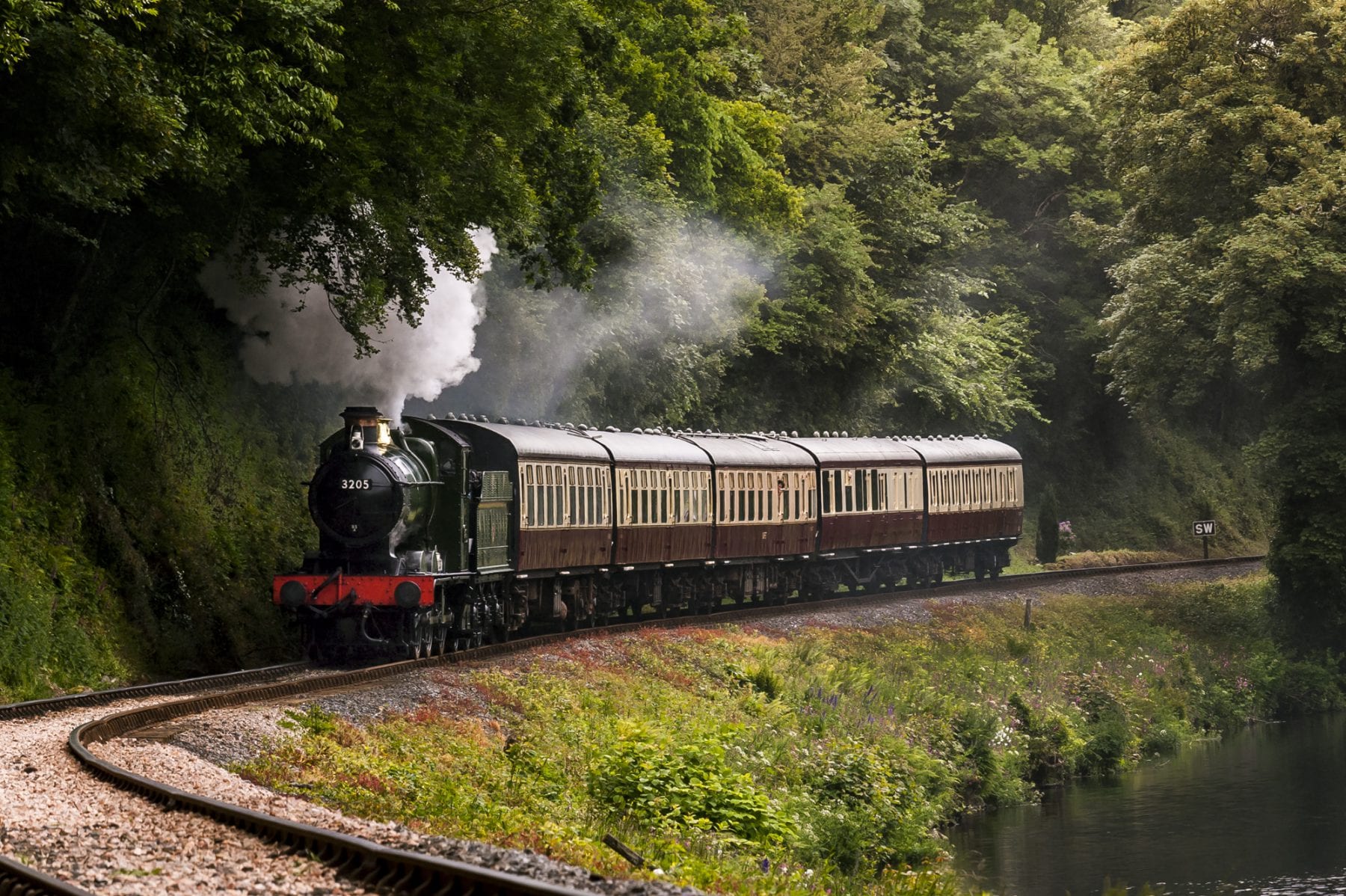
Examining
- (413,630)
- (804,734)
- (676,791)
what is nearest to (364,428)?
(413,630)

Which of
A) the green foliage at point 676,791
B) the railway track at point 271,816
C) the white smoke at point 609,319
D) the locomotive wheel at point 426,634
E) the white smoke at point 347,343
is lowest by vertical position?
the green foliage at point 676,791

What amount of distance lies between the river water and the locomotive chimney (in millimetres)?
9029

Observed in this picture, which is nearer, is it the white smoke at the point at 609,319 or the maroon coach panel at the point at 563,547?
the maroon coach panel at the point at 563,547

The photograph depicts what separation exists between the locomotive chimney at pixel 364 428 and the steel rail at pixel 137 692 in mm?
2912

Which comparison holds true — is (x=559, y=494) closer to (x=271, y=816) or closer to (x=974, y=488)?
(x=271, y=816)

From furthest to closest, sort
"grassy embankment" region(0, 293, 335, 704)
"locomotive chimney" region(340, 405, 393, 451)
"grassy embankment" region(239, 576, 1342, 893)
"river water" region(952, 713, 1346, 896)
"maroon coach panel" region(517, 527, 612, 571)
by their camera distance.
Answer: "maroon coach panel" region(517, 527, 612, 571) → "locomotive chimney" region(340, 405, 393, 451) → "grassy embankment" region(0, 293, 335, 704) → "river water" region(952, 713, 1346, 896) → "grassy embankment" region(239, 576, 1342, 893)

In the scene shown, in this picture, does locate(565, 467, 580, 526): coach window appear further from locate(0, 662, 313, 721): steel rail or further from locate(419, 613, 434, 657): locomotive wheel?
locate(0, 662, 313, 721): steel rail

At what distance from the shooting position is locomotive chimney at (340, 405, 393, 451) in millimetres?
22114

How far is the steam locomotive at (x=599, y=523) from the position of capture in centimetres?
2223

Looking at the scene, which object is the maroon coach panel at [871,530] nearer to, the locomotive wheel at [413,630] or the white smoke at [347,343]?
the white smoke at [347,343]

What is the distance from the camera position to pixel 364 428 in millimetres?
22281

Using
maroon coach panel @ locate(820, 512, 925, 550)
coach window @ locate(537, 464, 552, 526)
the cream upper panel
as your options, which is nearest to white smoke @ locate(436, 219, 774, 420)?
maroon coach panel @ locate(820, 512, 925, 550)

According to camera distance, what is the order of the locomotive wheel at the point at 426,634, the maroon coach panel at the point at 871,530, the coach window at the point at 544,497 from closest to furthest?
1. the locomotive wheel at the point at 426,634
2. the coach window at the point at 544,497
3. the maroon coach panel at the point at 871,530

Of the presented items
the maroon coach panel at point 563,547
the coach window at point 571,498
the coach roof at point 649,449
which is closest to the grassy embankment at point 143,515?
the maroon coach panel at point 563,547
